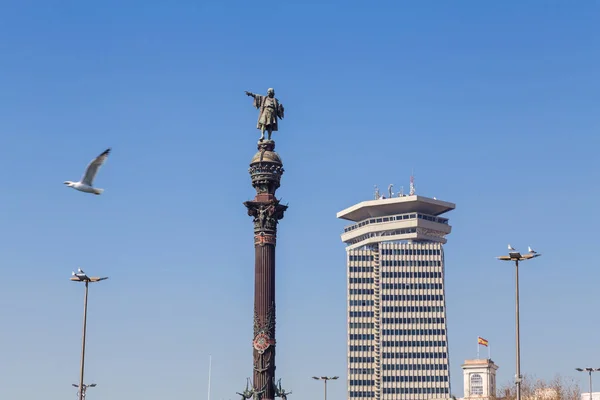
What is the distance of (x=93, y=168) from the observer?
6675 centimetres

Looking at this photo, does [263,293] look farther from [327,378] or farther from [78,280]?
[327,378]

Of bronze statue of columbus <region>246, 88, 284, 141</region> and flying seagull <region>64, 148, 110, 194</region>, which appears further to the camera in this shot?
bronze statue of columbus <region>246, 88, 284, 141</region>

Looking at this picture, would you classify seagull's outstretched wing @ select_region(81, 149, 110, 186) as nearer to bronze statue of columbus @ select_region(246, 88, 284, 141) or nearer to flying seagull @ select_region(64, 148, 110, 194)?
flying seagull @ select_region(64, 148, 110, 194)

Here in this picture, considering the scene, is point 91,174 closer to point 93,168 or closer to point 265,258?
point 93,168

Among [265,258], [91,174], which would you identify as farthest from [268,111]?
[91,174]

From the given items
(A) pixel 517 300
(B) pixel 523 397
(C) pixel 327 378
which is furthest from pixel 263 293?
(C) pixel 327 378

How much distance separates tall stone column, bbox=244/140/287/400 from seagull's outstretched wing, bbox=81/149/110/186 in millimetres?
26632

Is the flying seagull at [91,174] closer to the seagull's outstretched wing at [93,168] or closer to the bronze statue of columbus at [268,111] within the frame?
the seagull's outstretched wing at [93,168]

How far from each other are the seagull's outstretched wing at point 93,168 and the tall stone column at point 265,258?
1048 inches

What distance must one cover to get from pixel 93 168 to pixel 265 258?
27.2 metres

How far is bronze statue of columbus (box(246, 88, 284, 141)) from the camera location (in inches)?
3757

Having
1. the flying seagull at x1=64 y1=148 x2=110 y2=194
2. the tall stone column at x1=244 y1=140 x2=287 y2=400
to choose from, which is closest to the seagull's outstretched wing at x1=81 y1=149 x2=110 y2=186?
the flying seagull at x1=64 y1=148 x2=110 y2=194

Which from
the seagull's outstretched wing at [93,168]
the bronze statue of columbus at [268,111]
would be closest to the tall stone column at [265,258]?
the bronze statue of columbus at [268,111]

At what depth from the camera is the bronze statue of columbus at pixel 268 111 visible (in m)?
95.4
